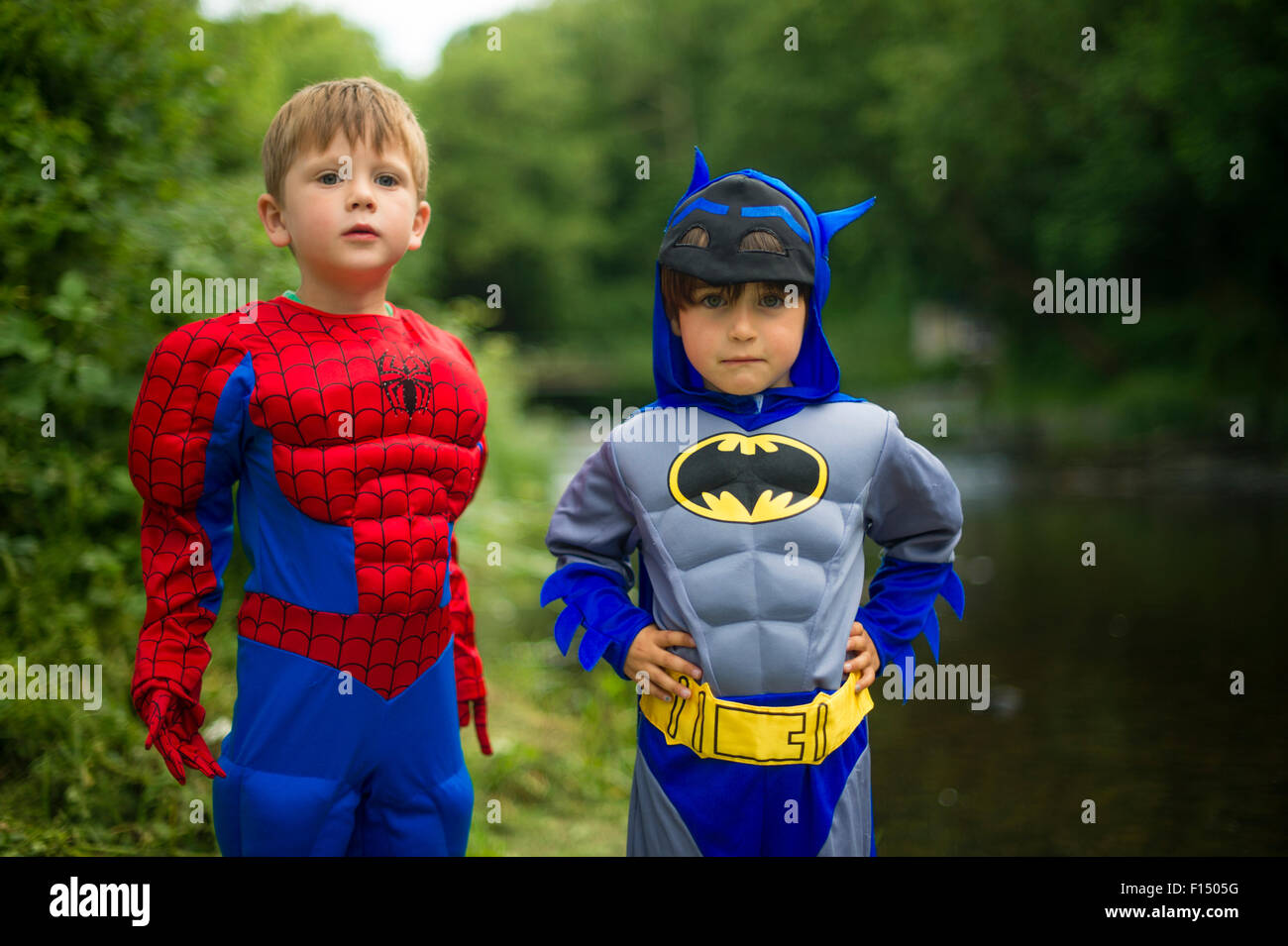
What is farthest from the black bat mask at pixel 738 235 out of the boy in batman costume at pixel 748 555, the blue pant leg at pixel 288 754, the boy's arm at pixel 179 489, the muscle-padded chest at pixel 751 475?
the blue pant leg at pixel 288 754

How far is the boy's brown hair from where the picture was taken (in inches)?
96.8

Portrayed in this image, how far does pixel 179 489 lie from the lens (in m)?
2.44

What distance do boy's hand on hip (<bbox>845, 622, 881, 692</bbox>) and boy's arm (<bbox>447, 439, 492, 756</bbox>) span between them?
0.88 metres

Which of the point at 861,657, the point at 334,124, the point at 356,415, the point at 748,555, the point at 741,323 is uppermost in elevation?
the point at 334,124

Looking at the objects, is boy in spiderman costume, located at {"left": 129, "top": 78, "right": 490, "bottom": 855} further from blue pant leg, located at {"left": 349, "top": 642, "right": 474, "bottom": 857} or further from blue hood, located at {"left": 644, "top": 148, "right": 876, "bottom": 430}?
blue hood, located at {"left": 644, "top": 148, "right": 876, "bottom": 430}

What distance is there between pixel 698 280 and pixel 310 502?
3.06 ft

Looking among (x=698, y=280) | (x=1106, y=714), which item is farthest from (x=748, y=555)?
(x=1106, y=714)

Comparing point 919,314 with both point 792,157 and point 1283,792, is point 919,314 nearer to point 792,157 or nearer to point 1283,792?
point 792,157

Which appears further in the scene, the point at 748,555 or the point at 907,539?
the point at 907,539

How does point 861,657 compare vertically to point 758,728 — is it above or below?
above

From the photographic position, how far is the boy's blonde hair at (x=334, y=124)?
2.43 m

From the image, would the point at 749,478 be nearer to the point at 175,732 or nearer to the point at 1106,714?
the point at 175,732

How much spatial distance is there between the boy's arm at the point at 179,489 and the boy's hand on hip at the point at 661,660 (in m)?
0.90
